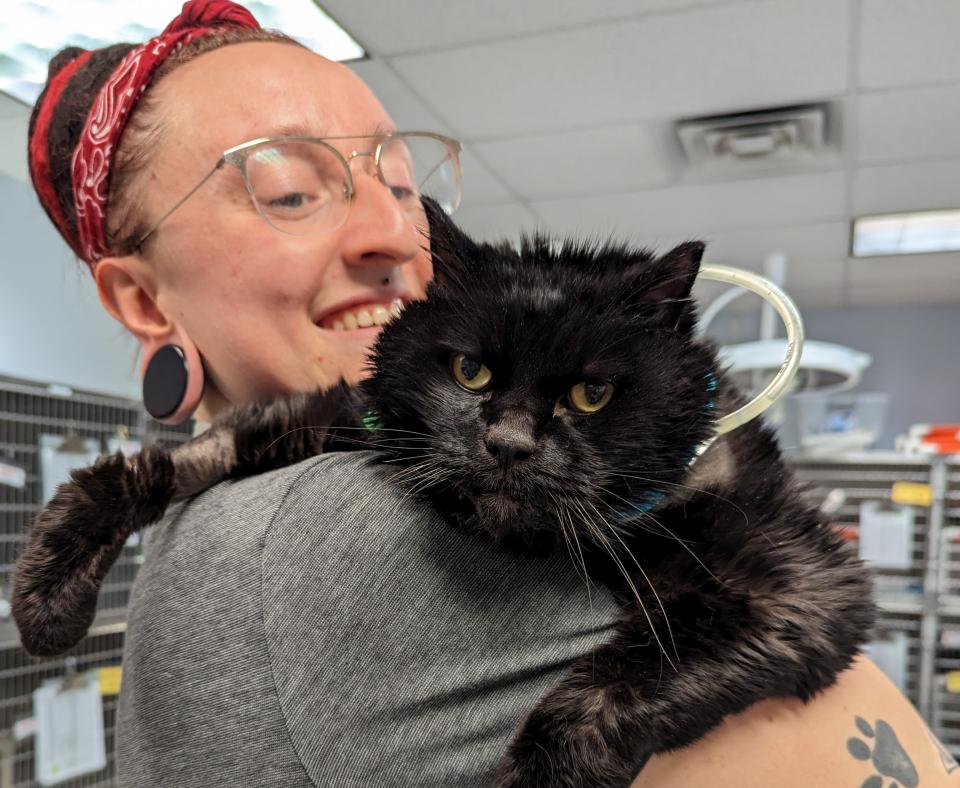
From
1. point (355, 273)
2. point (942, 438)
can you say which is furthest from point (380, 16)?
point (942, 438)

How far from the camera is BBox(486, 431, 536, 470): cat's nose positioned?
741mm

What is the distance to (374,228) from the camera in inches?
42.3

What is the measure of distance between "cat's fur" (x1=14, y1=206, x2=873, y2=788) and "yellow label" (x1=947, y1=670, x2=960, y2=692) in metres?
3.75

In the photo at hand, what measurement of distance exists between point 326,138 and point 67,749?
7.97 ft

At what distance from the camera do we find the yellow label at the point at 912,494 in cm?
404

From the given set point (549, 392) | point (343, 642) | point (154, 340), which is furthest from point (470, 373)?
point (154, 340)

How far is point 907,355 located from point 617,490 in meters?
7.30

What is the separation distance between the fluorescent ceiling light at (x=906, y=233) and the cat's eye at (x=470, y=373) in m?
4.71

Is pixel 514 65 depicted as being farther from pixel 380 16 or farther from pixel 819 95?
pixel 819 95

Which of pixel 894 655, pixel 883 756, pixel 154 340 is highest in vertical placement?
pixel 154 340

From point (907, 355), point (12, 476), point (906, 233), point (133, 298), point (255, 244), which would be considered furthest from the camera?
point (907, 355)

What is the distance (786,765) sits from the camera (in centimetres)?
69

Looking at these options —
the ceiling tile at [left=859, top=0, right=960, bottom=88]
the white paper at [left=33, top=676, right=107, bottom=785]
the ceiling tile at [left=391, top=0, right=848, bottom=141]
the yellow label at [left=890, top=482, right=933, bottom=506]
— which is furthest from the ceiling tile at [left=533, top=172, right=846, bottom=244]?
the white paper at [left=33, top=676, right=107, bottom=785]

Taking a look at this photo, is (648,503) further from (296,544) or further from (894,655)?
(894,655)
